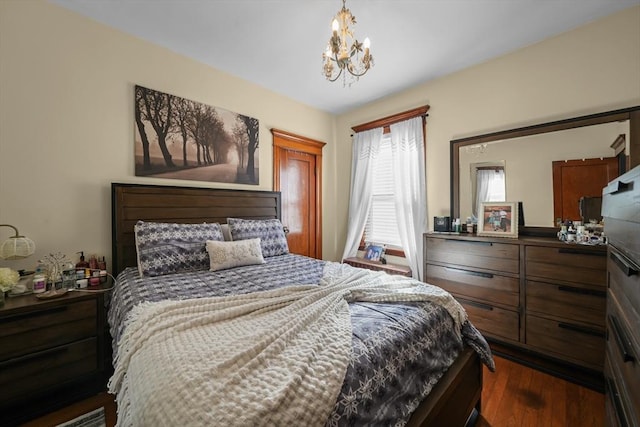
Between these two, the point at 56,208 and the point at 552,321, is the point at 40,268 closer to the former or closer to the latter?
the point at 56,208

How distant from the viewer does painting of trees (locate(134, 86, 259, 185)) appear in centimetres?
230

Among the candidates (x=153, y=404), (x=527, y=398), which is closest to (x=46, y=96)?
(x=153, y=404)

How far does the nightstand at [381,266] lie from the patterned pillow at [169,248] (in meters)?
1.94

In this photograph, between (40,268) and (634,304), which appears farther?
(40,268)

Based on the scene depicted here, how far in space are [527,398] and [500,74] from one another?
8.90 ft

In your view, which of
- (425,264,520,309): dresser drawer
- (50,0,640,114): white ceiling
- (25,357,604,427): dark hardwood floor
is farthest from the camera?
(425,264,520,309): dresser drawer

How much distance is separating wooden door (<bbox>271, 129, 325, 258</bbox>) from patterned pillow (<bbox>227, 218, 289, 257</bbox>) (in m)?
0.69

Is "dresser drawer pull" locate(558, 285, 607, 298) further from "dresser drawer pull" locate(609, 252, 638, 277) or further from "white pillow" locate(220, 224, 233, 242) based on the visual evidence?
"white pillow" locate(220, 224, 233, 242)

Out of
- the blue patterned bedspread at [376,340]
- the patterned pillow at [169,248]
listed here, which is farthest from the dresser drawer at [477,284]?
the patterned pillow at [169,248]

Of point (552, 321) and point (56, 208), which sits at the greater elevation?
point (56, 208)

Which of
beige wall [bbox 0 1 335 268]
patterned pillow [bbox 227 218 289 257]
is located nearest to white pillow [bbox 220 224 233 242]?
patterned pillow [bbox 227 218 289 257]

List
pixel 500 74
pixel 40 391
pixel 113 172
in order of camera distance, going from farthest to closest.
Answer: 1. pixel 500 74
2. pixel 113 172
3. pixel 40 391

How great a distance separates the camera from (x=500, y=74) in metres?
2.48

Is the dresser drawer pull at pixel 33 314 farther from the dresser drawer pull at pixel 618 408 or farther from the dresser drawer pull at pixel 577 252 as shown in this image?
the dresser drawer pull at pixel 577 252
